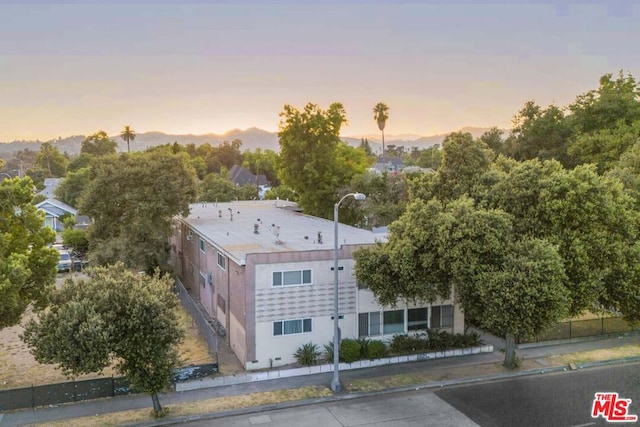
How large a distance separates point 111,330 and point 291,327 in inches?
396

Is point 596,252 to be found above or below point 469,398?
above

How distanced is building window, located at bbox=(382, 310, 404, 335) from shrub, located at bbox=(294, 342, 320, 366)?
425 cm

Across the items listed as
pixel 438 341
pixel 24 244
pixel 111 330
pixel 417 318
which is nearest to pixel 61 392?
pixel 111 330

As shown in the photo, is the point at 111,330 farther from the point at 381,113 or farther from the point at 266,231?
the point at 381,113

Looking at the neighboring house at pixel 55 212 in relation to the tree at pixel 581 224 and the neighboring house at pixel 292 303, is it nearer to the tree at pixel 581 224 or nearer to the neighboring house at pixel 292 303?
the neighboring house at pixel 292 303

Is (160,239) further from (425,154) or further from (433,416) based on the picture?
(425,154)

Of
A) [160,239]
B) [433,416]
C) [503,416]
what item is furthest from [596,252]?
[160,239]

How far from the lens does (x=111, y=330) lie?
19.0 meters

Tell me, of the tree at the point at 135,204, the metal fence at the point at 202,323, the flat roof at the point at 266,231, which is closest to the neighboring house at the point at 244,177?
the flat roof at the point at 266,231

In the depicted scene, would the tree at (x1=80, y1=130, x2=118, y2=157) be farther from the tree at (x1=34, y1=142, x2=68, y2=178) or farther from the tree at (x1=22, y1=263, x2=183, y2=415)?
the tree at (x1=22, y1=263, x2=183, y2=415)

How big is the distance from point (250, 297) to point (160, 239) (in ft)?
53.1

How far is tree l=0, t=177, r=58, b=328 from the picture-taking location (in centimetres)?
2302

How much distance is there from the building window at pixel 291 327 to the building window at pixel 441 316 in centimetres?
729

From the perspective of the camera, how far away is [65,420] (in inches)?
823
